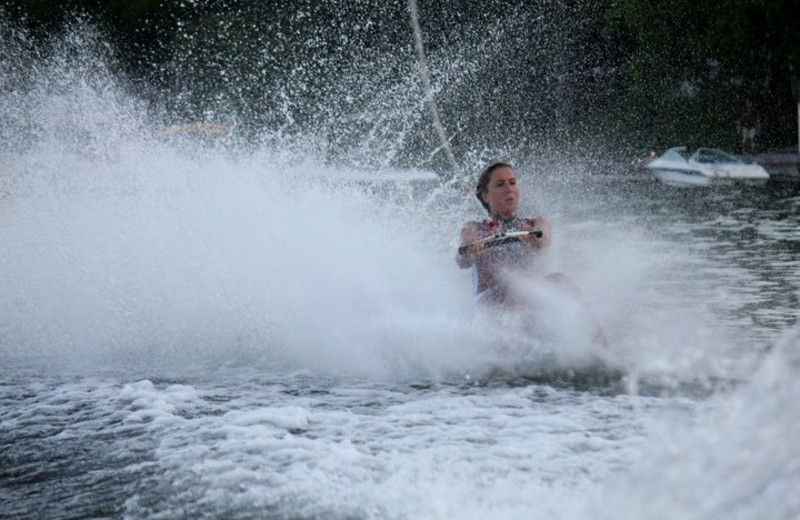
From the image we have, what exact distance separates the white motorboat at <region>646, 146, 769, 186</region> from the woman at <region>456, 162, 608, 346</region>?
20259 millimetres

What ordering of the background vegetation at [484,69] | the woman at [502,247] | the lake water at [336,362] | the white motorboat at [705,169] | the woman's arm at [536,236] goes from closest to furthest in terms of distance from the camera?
the lake water at [336,362], the woman at [502,247], the woman's arm at [536,236], the white motorboat at [705,169], the background vegetation at [484,69]

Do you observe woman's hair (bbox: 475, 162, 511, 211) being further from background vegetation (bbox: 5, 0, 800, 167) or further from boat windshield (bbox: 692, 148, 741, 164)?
background vegetation (bbox: 5, 0, 800, 167)

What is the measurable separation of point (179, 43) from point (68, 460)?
4338 centimetres

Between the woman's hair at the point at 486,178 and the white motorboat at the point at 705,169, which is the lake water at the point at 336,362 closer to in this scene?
the woman's hair at the point at 486,178

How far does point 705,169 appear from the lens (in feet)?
94.8

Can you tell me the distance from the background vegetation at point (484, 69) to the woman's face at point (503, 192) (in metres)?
25.0

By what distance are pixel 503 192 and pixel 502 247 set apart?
→ 48cm

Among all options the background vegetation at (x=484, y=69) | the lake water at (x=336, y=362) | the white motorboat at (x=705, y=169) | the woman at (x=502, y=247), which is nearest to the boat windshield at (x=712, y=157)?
the white motorboat at (x=705, y=169)

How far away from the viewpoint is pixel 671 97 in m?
41.5

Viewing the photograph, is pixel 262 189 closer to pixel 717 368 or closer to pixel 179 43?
pixel 717 368

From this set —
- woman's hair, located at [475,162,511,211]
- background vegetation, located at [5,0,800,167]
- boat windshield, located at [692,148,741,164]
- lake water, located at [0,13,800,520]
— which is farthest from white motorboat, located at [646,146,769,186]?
woman's hair, located at [475,162,511,211]

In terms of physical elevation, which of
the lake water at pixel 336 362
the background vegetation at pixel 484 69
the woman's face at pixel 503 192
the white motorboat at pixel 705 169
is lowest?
the lake water at pixel 336 362

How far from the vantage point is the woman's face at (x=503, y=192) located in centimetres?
856

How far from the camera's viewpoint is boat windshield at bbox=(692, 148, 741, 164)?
28719mm
